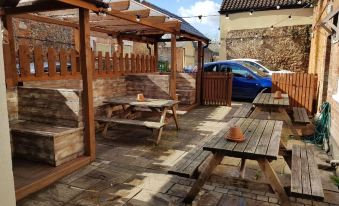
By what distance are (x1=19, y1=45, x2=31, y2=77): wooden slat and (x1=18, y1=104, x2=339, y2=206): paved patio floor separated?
72.6 inches

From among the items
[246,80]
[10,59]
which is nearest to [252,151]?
[10,59]

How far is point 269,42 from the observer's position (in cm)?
1562

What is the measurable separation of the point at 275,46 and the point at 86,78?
1355 centimetres

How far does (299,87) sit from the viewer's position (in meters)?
8.13

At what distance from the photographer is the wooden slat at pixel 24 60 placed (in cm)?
466

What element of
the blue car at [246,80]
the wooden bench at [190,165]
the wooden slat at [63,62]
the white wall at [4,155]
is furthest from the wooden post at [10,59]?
the blue car at [246,80]

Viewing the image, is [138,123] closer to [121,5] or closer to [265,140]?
[121,5]

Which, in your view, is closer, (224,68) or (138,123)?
(138,123)

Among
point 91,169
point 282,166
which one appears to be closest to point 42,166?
point 91,169

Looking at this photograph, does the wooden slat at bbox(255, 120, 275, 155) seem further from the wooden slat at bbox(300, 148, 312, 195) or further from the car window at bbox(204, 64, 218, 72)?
Result: the car window at bbox(204, 64, 218, 72)

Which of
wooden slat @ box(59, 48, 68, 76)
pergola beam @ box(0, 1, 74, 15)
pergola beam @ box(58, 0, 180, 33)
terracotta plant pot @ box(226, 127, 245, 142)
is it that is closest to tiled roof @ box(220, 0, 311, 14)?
pergola beam @ box(58, 0, 180, 33)

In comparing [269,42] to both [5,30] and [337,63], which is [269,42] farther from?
[5,30]

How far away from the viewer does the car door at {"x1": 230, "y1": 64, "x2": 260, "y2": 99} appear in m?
10.6

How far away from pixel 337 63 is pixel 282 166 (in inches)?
91.3
